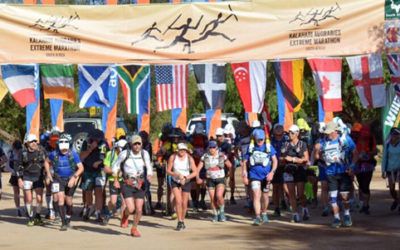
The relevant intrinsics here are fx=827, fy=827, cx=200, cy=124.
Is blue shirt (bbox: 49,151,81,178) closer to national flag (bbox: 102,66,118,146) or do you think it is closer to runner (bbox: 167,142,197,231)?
runner (bbox: 167,142,197,231)

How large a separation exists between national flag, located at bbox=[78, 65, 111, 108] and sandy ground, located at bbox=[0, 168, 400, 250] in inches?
107

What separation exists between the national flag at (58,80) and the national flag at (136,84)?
1239 mm

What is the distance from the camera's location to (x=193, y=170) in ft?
53.4

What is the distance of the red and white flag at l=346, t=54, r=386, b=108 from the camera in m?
17.9

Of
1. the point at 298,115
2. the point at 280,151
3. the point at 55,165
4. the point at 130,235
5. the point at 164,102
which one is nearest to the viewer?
the point at 130,235

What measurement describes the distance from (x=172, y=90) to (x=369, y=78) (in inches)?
181

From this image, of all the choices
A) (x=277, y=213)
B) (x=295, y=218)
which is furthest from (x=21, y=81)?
(x=295, y=218)

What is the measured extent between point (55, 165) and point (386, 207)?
808cm

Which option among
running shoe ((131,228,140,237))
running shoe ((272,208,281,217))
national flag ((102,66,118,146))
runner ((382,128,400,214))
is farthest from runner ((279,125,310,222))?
national flag ((102,66,118,146))

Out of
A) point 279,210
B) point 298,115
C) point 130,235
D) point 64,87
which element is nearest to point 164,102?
point 64,87

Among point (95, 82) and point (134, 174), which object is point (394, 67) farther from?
point (95, 82)

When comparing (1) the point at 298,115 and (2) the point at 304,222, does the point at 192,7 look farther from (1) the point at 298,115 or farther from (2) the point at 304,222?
(1) the point at 298,115

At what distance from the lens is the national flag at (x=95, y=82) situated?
18594 millimetres

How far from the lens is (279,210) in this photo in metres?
18.1
